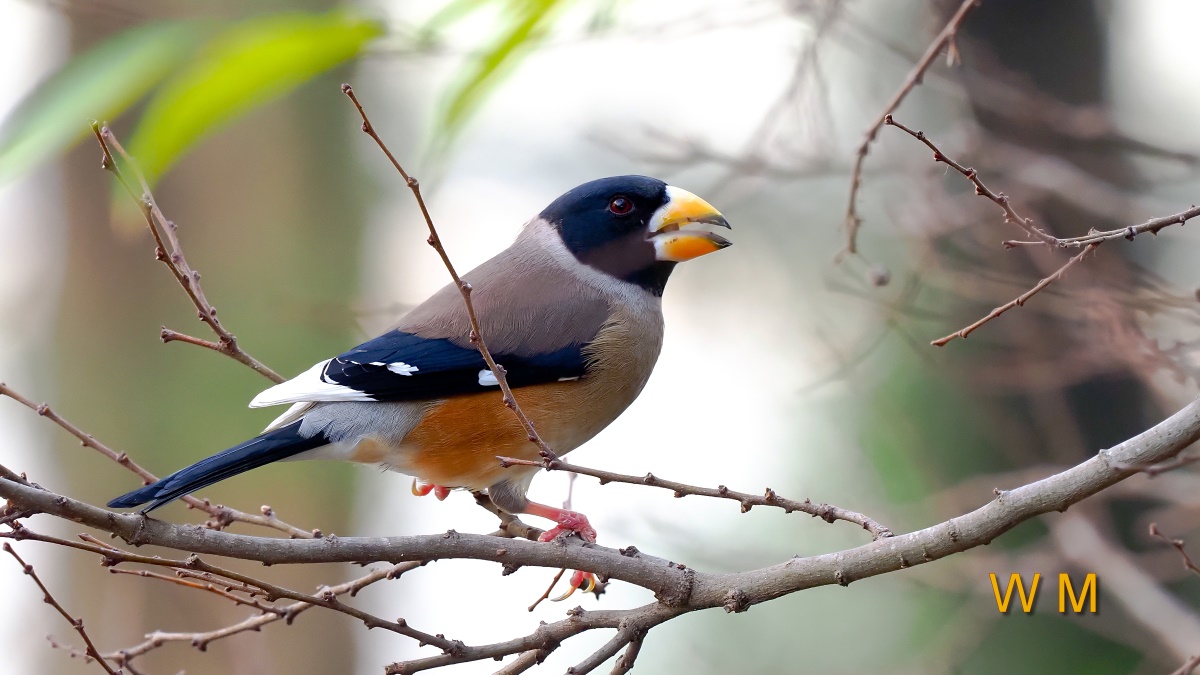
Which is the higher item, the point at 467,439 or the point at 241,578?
the point at 467,439

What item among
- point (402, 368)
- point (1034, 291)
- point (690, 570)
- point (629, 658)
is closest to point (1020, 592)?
point (690, 570)

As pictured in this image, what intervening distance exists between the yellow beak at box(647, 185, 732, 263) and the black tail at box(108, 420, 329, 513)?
1.53 meters

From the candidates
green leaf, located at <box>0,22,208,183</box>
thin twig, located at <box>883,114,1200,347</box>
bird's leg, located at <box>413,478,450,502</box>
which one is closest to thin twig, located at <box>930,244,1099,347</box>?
thin twig, located at <box>883,114,1200,347</box>

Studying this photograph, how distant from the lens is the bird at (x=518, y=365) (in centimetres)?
366

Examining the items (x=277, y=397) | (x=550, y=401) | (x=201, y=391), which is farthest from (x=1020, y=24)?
(x=201, y=391)

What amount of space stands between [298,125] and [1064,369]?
6039 millimetres

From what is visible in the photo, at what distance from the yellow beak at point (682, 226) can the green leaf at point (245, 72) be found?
82.5 inches

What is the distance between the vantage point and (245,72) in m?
2.10

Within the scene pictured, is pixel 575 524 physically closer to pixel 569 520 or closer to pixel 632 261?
pixel 569 520

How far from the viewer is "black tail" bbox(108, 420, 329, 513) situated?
270 centimetres

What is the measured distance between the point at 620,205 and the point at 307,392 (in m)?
1.56

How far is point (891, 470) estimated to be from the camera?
5688 mm

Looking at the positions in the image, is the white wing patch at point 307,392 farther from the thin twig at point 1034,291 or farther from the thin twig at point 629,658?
the thin twig at point 1034,291

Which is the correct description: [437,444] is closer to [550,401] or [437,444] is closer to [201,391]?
[550,401]
